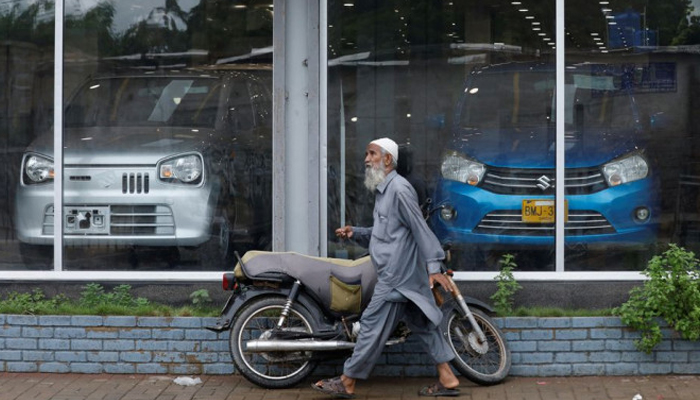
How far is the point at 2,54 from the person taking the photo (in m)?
11.0

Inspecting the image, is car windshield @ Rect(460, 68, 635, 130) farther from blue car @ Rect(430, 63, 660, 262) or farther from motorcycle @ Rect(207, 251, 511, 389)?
motorcycle @ Rect(207, 251, 511, 389)

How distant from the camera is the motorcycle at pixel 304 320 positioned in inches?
372

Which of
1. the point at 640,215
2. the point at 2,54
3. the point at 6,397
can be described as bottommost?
the point at 6,397

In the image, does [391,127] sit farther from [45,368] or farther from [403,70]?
[45,368]

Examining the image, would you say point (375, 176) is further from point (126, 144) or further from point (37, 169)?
point (37, 169)

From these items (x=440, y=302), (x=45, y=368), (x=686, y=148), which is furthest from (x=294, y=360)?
(x=686, y=148)

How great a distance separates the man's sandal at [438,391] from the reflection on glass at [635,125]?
1.77 m

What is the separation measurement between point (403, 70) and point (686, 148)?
245 centimetres

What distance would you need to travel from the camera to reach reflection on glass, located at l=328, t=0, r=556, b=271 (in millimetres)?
10578

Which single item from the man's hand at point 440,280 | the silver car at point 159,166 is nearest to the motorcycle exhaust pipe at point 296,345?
the man's hand at point 440,280

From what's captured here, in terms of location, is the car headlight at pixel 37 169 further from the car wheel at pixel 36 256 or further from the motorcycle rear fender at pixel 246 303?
the motorcycle rear fender at pixel 246 303

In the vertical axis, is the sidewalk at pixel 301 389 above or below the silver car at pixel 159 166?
below

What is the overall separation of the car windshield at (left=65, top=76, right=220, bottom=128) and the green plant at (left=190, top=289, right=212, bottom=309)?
1444 millimetres

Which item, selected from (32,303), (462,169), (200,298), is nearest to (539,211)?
(462,169)
